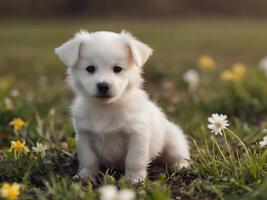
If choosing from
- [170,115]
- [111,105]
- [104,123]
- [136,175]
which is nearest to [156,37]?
[170,115]

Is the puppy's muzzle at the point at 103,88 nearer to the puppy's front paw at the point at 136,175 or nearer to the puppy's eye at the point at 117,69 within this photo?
the puppy's eye at the point at 117,69

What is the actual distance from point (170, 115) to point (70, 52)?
9.38ft

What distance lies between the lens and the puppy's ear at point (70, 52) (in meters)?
4.42

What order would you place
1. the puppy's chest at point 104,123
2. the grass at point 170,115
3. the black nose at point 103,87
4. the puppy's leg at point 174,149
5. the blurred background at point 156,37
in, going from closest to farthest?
the grass at point 170,115 → the black nose at point 103,87 → the puppy's chest at point 104,123 → the puppy's leg at point 174,149 → the blurred background at point 156,37

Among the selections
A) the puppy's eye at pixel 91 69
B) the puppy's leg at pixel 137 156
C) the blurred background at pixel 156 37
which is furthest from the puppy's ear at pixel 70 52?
the blurred background at pixel 156 37

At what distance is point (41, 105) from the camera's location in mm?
7285

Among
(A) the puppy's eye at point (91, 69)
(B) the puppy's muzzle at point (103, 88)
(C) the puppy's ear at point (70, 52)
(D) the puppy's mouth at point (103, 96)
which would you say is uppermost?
(C) the puppy's ear at point (70, 52)

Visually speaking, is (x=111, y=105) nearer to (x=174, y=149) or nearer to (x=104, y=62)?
(x=104, y=62)

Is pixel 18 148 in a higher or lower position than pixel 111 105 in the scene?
lower

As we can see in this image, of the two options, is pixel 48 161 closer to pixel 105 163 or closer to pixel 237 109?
pixel 105 163

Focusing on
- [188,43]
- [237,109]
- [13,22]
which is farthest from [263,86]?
[13,22]

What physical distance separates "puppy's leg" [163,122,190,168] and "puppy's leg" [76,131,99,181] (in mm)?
698

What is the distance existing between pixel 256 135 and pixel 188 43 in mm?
9897

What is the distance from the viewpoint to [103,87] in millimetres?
4254
